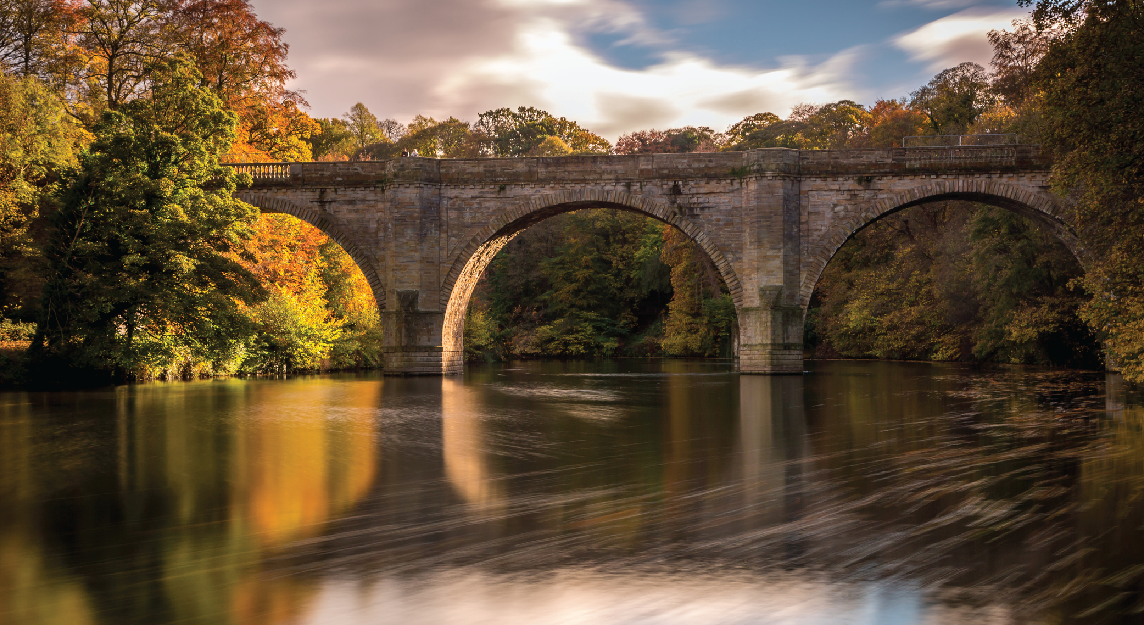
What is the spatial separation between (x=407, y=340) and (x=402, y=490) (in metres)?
18.0

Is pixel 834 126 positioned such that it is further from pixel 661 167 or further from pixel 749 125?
pixel 661 167

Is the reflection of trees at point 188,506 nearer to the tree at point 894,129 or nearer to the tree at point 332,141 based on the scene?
the tree at point 894,129

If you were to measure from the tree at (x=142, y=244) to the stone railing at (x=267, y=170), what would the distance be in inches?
161

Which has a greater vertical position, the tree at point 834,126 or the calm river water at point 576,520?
the tree at point 834,126

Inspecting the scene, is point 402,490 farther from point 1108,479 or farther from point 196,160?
point 196,160

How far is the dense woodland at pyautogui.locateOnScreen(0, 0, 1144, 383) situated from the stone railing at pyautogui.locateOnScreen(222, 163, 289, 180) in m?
0.73

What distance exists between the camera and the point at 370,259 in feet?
83.7

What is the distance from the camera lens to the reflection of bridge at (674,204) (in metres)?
23.7

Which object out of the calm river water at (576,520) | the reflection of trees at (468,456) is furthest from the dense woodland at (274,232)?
the reflection of trees at (468,456)

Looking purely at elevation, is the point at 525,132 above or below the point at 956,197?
above

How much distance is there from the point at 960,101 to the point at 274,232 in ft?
90.1

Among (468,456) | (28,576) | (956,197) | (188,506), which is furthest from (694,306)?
(28,576)

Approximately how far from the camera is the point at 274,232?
2822 centimetres

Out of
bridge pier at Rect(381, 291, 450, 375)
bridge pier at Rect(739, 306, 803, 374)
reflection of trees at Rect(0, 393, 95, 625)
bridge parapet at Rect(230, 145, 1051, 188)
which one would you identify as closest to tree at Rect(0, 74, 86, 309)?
bridge parapet at Rect(230, 145, 1051, 188)
